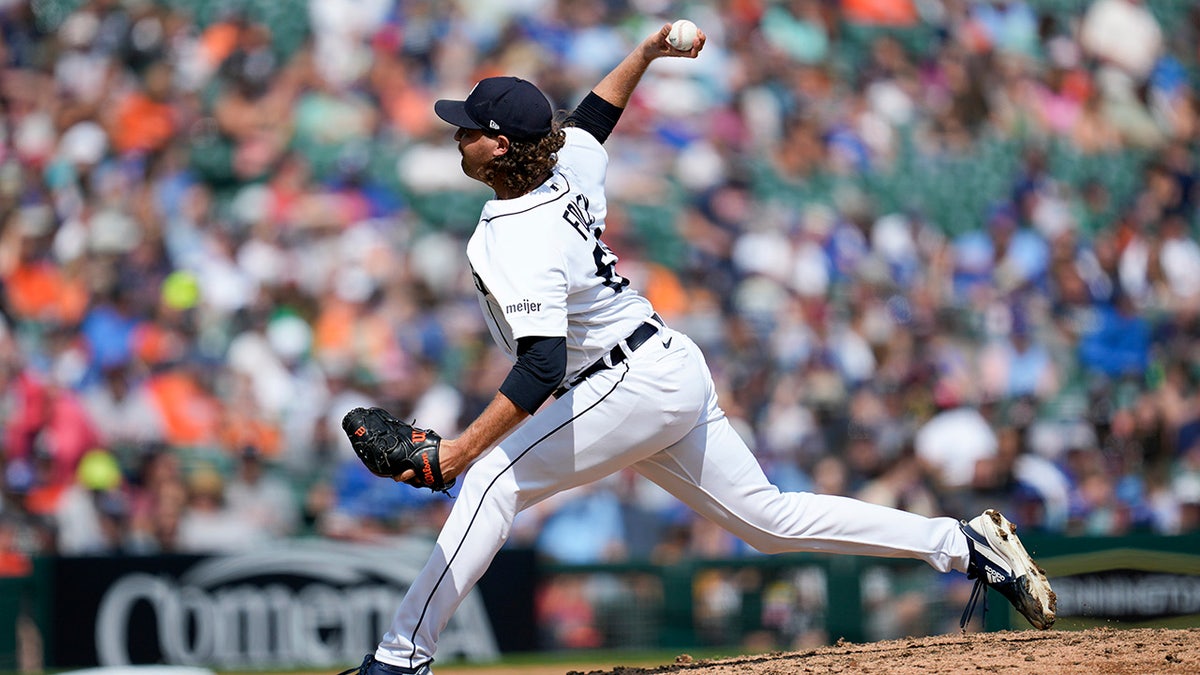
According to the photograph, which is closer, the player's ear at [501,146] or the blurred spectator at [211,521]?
the player's ear at [501,146]

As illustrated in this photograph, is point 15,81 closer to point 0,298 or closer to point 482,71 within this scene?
point 0,298

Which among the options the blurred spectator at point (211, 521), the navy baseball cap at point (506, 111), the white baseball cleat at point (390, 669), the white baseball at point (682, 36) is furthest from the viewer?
the blurred spectator at point (211, 521)

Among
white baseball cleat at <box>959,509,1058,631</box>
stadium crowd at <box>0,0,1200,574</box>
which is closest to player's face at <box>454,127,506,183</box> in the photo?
white baseball cleat at <box>959,509,1058,631</box>

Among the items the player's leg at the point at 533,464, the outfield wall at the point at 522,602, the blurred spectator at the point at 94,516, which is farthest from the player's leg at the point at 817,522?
the blurred spectator at the point at 94,516

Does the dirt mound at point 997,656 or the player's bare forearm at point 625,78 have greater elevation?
the player's bare forearm at point 625,78

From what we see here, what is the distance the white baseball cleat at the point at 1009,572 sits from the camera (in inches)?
185

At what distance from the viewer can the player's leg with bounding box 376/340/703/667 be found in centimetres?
414

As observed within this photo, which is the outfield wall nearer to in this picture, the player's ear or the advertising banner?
the advertising banner

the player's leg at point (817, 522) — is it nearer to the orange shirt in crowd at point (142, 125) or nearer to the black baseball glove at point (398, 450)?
the black baseball glove at point (398, 450)

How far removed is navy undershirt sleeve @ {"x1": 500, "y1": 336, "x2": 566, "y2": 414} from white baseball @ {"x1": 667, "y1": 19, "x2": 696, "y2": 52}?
1306 mm

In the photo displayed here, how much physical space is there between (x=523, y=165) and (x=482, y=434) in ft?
2.73

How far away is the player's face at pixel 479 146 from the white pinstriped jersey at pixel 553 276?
136mm

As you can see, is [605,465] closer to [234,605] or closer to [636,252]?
[234,605]

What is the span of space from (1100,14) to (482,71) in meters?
5.64
